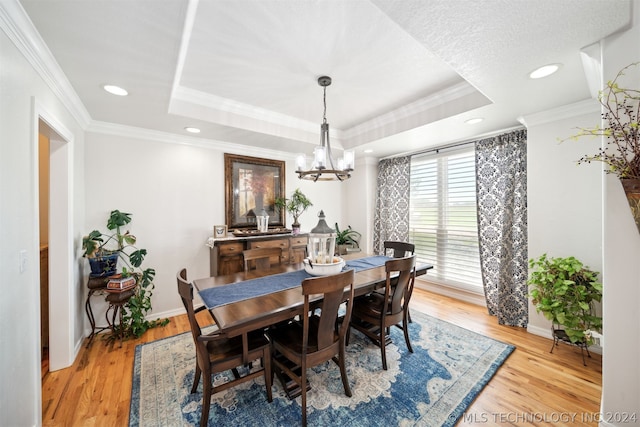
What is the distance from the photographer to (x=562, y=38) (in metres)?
1.52

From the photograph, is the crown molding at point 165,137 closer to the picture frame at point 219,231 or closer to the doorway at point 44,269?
the doorway at point 44,269

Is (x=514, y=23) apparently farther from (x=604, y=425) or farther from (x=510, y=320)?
(x=510, y=320)

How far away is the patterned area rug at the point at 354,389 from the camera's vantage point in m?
1.71

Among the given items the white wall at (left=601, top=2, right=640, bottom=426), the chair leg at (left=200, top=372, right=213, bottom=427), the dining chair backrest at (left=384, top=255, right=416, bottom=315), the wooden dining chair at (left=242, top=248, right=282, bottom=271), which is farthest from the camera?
the wooden dining chair at (left=242, top=248, right=282, bottom=271)

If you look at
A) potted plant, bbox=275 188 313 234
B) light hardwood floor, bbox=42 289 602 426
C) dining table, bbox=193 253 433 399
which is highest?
potted plant, bbox=275 188 313 234

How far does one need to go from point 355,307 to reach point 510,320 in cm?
208

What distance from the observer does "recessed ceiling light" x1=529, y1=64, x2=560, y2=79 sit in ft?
5.98

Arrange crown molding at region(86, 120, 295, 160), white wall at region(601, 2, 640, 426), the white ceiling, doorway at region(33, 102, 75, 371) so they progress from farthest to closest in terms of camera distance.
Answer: crown molding at region(86, 120, 295, 160)
doorway at region(33, 102, 75, 371)
white wall at region(601, 2, 640, 426)
the white ceiling

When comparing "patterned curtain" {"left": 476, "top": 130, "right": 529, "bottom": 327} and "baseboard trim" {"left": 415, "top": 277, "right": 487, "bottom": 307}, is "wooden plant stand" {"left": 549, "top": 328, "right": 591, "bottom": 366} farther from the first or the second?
"baseboard trim" {"left": 415, "top": 277, "right": 487, "bottom": 307}

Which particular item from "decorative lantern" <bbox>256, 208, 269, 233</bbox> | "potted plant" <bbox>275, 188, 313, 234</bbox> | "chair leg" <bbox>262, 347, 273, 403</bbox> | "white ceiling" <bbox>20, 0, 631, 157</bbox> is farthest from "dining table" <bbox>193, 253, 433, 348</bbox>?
"white ceiling" <bbox>20, 0, 631, 157</bbox>

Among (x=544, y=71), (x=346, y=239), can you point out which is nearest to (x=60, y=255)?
(x=346, y=239)

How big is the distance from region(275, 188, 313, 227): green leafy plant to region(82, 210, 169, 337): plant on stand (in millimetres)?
2004

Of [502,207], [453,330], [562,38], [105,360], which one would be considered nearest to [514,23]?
[562,38]

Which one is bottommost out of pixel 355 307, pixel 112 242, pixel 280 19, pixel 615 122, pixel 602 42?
pixel 355 307
